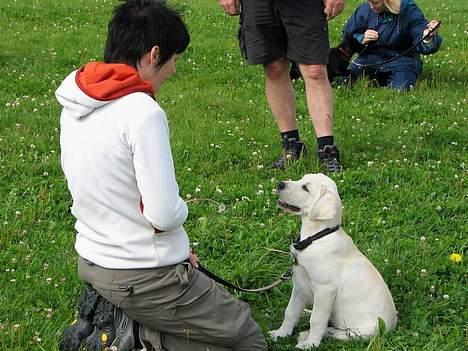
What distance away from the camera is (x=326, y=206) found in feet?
12.5

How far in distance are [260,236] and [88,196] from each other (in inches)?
71.1

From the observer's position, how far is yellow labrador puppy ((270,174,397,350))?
3.78 metres

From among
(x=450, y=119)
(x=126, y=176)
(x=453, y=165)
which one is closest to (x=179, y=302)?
(x=126, y=176)

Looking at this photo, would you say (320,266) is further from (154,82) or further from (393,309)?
(154,82)

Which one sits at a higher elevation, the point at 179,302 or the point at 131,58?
the point at 131,58

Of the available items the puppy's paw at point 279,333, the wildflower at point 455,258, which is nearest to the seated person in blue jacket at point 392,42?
the wildflower at point 455,258

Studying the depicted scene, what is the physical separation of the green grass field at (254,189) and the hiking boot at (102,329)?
243 mm

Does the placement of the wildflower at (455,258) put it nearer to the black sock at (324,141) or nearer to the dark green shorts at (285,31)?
the black sock at (324,141)

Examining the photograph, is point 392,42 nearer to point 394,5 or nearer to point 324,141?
point 394,5

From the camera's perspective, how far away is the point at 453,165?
6250 millimetres

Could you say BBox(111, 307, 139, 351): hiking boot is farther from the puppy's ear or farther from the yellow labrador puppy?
the puppy's ear

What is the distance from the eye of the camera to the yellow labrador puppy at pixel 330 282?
12.4ft

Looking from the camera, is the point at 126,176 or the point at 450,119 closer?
the point at 126,176

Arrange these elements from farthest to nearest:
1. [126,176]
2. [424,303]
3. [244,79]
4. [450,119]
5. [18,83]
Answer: [244,79]
[18,83]
[450,119]
[424,303]
[126,176]
